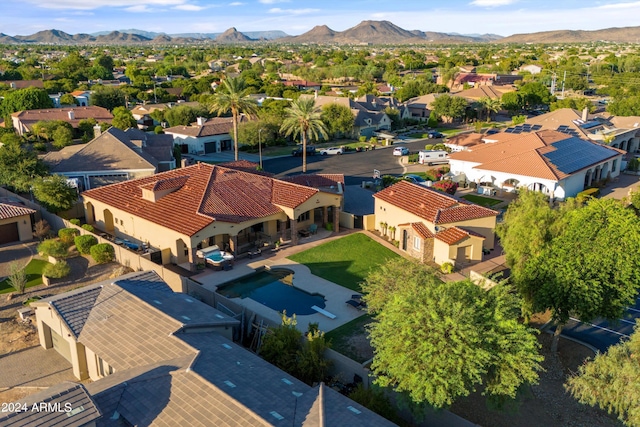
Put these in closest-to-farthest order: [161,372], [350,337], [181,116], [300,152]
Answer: [161,372]
[350,337]
[300,152]
[181,116]

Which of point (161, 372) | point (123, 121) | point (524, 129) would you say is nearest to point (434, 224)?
point (161, 372)

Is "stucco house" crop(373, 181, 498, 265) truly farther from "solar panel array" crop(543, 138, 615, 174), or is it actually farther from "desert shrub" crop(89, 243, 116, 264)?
"desert shrub" crop(89, 243, 116, 264)

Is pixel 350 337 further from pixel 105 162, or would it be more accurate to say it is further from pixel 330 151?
pixel 330 151

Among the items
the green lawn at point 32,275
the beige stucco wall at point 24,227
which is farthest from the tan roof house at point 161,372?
the beige stucco wall at point 24,227

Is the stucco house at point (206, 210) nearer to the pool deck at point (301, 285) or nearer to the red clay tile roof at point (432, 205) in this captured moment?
the pool deck at point (301, 285)

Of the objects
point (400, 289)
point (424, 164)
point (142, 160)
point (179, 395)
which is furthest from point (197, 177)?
point (424, 164)

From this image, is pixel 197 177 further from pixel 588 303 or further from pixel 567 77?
pixel 567 77

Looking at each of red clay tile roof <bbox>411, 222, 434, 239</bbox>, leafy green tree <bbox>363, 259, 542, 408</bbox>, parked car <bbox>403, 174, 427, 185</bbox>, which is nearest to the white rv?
parked car <bbox>403, 174, 427, 185</bbox>
